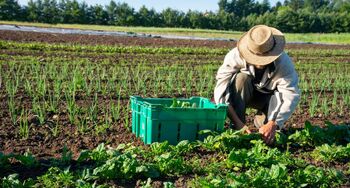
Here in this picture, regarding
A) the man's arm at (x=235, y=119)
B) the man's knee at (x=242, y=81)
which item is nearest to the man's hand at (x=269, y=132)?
the man's arm at (x=235, y=119)

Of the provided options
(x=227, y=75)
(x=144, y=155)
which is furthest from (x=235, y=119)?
(x=144, y=155)

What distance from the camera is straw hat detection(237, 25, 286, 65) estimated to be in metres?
3.87

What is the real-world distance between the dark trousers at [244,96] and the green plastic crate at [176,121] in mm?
396

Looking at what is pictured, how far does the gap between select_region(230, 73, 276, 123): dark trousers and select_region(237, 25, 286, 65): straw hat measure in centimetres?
34

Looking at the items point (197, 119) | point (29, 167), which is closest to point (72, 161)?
point (29, 167)

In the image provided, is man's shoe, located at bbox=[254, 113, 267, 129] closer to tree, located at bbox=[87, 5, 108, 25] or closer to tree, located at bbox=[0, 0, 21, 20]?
tree, located at bbox=[0, 0, 21, 20]

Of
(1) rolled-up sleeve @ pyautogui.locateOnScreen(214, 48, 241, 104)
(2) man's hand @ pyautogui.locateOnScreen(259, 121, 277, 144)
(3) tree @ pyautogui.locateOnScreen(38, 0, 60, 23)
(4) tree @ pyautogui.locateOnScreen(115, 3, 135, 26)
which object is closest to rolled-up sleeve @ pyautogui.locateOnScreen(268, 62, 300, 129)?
(2) man's hand @ pyautogui.locateOnScreen(259, 121, 277, 144)

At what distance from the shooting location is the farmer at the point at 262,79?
12.9ft

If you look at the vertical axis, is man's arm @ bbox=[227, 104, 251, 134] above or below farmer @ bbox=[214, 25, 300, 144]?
below

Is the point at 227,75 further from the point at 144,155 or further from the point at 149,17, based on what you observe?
the point at 149,17

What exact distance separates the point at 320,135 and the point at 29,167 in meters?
2.55

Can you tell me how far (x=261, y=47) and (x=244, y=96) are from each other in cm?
66

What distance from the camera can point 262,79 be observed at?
4312 mm

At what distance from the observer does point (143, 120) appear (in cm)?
399
